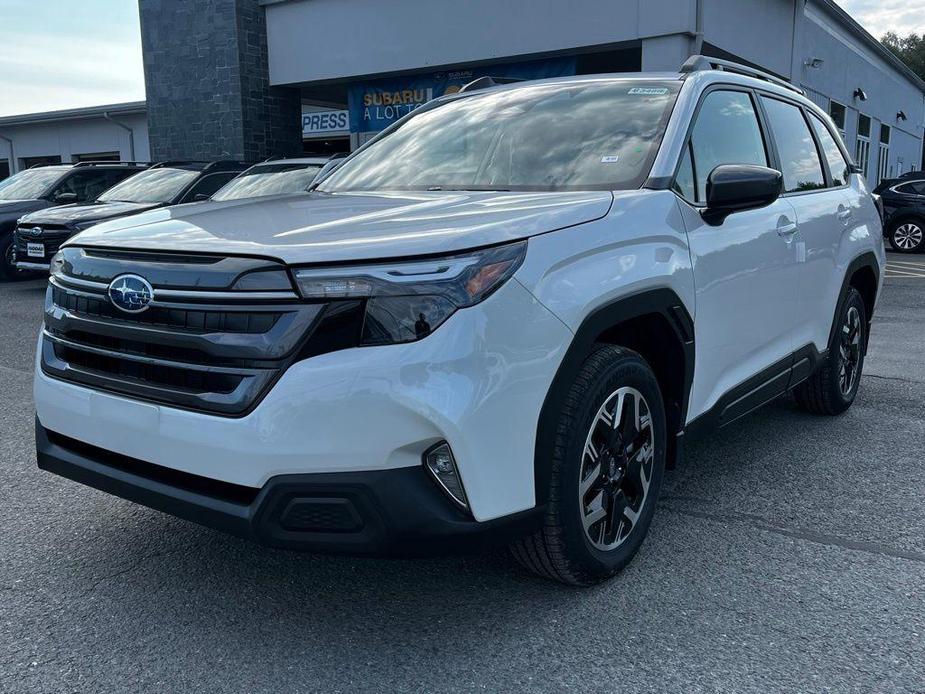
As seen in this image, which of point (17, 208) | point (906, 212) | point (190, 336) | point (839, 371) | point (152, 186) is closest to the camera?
point (190, 336)

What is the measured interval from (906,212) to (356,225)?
18.0 metres

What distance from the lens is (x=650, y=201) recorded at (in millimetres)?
2955

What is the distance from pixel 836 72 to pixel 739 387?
21.0 metres

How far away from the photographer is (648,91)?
357 cm

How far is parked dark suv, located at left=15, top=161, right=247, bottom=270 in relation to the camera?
10.3m

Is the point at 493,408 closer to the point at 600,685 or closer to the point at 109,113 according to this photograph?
the point at 600,685

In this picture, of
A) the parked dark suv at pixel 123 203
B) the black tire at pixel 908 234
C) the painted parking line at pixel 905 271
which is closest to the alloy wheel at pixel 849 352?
the parked dark suv at pixel 123 203

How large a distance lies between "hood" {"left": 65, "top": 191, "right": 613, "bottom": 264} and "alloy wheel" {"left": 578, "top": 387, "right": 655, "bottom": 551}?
0.64 meters

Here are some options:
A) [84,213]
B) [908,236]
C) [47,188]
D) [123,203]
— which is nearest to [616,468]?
[84,213]

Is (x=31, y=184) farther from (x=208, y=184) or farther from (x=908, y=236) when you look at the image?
(x=908, y=236)

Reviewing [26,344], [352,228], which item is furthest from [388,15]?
[352,228]

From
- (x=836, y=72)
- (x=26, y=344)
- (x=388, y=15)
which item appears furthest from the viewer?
(x=836, y=72)

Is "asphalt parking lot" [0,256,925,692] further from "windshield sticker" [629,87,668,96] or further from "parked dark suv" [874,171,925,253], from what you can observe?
"parked dark suv" [874,171,925,253]

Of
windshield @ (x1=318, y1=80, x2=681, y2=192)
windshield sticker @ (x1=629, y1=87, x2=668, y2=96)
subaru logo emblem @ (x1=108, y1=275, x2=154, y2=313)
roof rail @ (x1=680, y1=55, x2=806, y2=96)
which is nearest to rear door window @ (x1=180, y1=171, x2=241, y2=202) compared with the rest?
windshield @ (x1=318, y1=80, x2=681, y2=192)
